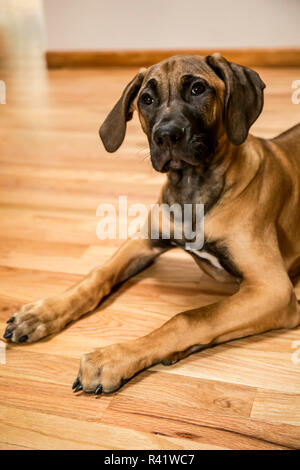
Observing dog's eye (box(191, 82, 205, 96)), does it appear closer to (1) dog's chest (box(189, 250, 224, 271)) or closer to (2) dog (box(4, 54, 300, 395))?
(2) dog (box(4, 54, 300, 395))

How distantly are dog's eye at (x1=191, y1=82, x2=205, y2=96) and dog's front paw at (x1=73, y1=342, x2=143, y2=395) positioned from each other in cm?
94

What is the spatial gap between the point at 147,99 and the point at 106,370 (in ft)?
3.27

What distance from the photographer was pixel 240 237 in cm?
219

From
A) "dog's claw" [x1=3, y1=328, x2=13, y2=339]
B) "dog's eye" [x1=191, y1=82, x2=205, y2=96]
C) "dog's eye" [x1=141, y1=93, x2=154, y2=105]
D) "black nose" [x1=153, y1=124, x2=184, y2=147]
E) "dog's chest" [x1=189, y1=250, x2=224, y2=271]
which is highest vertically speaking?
"dog's eye" [x1=191, y1=82, x2=205, y2=96]

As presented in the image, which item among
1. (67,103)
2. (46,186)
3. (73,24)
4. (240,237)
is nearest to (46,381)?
(240,237)

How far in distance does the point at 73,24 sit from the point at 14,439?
5550 millimetres

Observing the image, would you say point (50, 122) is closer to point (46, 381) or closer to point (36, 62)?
point (36, 62)

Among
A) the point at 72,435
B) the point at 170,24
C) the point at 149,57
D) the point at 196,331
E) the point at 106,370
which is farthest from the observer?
the point at 149,57

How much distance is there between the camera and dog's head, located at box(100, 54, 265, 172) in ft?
6.56

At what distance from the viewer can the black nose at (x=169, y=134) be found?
1.95m

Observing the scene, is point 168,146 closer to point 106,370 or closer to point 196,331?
point 196,331

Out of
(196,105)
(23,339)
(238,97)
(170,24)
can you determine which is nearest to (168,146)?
(196,105)

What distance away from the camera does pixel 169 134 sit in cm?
195

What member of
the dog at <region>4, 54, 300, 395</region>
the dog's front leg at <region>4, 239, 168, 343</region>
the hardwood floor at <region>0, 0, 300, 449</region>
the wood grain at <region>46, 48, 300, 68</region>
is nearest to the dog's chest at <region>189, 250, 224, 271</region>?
the dog at <region>4, 54, 300, 395</region>
